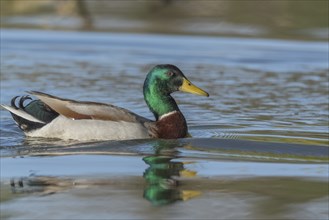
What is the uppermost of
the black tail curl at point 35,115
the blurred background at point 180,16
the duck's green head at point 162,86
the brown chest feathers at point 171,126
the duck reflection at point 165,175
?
the blurred background at point 180,16

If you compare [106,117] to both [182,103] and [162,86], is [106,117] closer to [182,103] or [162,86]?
[162,86]

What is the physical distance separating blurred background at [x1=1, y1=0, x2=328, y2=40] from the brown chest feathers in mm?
10406

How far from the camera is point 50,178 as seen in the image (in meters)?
9.27

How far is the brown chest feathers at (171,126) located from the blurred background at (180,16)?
10406mm

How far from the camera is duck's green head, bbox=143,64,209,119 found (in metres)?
11.7

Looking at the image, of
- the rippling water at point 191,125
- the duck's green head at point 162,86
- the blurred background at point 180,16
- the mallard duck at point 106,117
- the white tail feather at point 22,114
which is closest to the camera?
the rippling water at point 191,125

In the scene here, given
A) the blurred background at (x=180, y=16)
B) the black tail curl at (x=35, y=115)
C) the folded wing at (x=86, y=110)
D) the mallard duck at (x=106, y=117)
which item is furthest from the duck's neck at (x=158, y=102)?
the blurred background at (x=180, y=16)

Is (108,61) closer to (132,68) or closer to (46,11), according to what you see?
(132,68)

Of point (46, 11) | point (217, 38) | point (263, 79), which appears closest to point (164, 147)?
point (263, 79)

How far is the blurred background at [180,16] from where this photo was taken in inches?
899

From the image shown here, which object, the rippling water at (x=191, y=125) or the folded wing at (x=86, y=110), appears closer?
the rippling water at (x=191, y=125)

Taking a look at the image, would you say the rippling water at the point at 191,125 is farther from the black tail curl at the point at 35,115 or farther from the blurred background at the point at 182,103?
the black tail curl at the point at 35,115

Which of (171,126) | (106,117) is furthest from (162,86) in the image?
(106,117)

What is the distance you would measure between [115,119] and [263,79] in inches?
228
